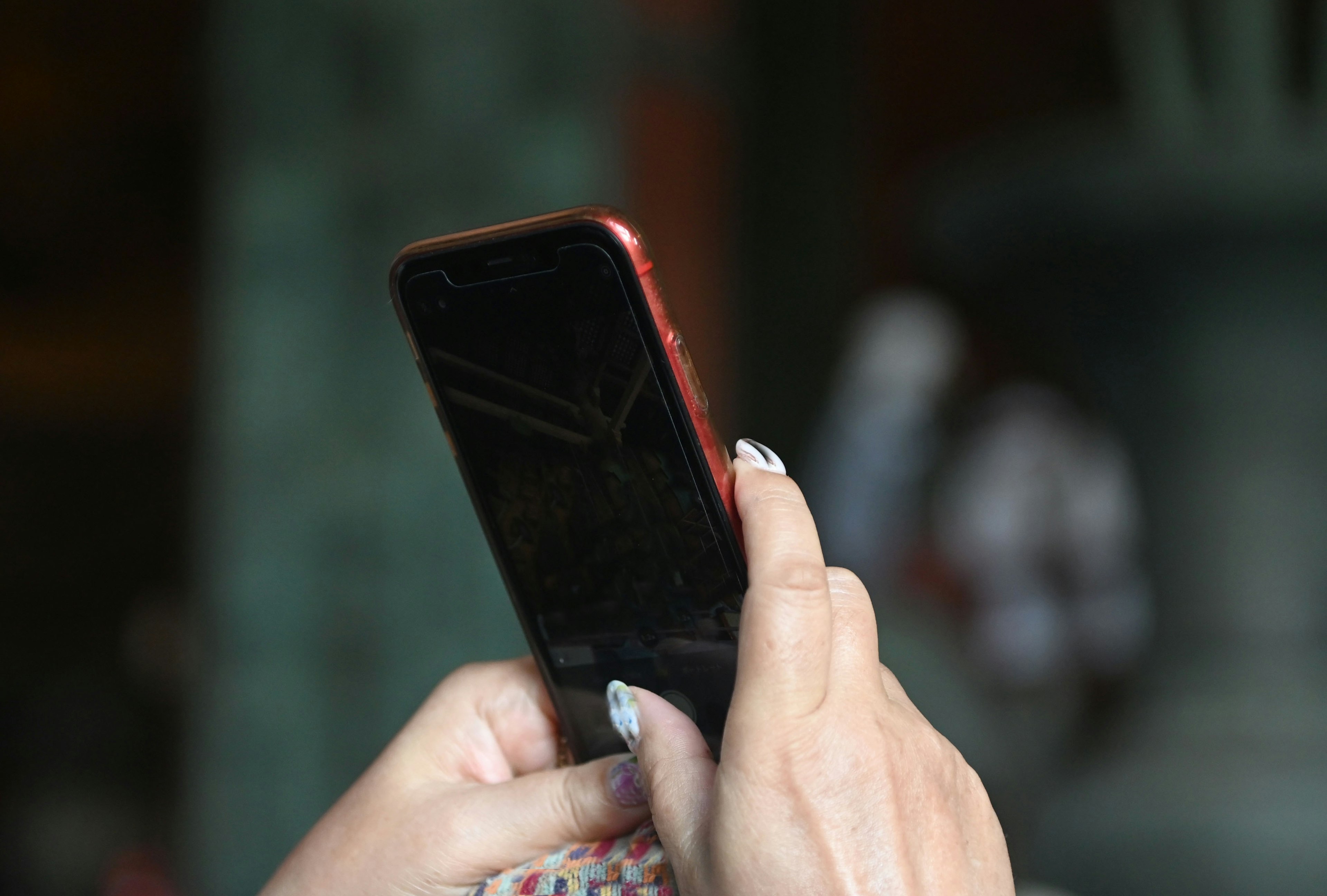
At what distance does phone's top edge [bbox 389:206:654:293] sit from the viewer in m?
0.52

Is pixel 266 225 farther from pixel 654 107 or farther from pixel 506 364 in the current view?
pixel 506 364

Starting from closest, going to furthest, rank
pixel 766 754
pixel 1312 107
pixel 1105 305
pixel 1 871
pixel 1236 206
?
pixel 766 754 → pixel 1 871 → pixel 1312 107 → pixel 1236 206 → pixel 1105 305

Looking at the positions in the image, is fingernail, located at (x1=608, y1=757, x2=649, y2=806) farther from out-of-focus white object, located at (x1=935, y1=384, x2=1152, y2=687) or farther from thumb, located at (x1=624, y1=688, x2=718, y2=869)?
out-of-focus white object, located at (x1=935, y1=384, x2=1152, y2=687)

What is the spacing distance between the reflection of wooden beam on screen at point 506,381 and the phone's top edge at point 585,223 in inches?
2.7

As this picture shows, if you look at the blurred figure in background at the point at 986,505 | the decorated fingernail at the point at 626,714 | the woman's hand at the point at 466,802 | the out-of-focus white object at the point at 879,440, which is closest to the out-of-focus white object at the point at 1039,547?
the blurred figure in background at the point at 986,505

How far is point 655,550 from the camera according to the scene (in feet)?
1.89

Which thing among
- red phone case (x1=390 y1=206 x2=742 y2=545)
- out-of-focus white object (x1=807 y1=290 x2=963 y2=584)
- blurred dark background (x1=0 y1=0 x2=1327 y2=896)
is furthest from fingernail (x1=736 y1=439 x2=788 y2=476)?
Result: out-of-focus white object (x1=807 y1=290 x2=963 y2=584)

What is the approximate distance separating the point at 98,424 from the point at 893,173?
7.18 feet

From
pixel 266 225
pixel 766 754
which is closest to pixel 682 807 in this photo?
pixel 766 754

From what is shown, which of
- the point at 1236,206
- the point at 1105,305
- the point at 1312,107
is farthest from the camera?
the point at 1105,305

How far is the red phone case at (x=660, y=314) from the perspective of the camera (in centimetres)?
52

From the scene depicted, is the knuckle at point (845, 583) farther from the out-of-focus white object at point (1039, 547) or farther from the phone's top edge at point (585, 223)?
the out-of-focus white object at point (1039, 547)

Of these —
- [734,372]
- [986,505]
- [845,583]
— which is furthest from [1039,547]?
[845,583]

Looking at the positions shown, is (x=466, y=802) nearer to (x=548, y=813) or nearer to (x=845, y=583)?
(x=548, y=813)
